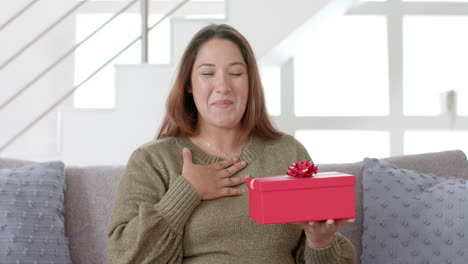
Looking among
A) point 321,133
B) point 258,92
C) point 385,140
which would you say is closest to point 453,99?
point 385,140

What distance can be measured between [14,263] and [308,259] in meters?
0.76

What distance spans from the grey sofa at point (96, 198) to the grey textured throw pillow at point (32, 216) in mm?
54

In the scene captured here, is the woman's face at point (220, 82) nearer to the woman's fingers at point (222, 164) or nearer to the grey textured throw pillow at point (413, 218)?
the woman's fingers at point (222, 164)

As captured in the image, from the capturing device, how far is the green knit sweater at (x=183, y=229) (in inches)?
51.8

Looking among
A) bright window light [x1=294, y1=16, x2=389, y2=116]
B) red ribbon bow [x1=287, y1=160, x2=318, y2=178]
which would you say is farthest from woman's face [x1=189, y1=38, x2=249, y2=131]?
bright window light [x1=294, y1=16, x2=389, y2=116]

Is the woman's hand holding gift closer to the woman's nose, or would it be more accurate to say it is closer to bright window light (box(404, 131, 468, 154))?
the woman's nose

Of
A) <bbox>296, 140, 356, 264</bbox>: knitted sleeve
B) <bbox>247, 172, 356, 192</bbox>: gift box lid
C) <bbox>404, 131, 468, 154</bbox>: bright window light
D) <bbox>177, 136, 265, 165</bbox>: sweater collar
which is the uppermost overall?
<bbox>404, 131, 468, 154</bbox>: bright window light

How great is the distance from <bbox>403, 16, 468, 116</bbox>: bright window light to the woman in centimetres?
273

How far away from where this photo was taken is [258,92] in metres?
1.55

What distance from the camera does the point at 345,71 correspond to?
4035 millimetres

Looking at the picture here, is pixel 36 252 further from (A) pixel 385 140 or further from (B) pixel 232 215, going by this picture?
(A) pixel 385 140

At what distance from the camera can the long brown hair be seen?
152 centimetres

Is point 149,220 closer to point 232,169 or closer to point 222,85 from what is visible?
point 232,169

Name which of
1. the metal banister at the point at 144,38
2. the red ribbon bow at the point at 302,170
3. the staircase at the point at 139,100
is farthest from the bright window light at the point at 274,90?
the red ribbon bow at the point at 302,170
